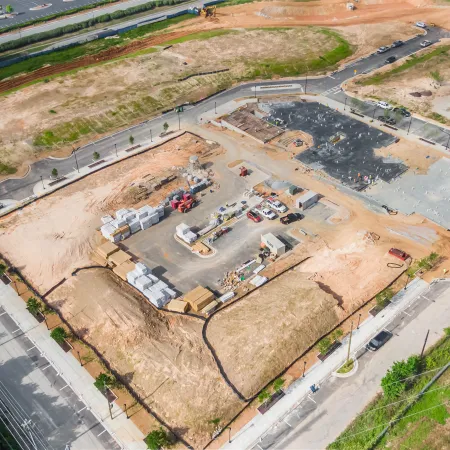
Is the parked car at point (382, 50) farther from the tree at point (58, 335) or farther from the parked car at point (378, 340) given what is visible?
the tree at point (58, 335)

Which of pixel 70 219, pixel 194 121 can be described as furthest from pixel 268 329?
pixel 194 121

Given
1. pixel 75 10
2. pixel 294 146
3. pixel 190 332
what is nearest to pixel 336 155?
pixel 294 146

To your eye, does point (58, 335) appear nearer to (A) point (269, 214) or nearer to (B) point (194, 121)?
(A) point (269, 214)

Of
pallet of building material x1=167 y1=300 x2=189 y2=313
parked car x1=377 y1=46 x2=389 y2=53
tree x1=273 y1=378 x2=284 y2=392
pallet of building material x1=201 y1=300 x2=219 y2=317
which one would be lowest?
tree x1=273 y1=378 x2=284 y2=392

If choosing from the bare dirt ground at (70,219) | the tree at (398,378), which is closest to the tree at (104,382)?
the bare dirt ground at (70,219)

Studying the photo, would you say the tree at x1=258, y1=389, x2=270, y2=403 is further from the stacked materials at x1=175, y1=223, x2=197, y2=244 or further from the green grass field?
the stacked materials at x1=175, y1=223, x2=197, y2=244

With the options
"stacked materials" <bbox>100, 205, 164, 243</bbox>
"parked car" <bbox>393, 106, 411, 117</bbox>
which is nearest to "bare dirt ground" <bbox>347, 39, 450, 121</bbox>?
"parked car" <bbox>393, 106, 411, 117</bbox>
